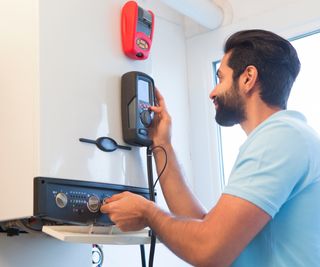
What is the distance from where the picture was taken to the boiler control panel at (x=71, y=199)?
980mm

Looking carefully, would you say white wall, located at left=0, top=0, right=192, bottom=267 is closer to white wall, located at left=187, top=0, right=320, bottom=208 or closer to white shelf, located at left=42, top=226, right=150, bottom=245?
white shelf, located at left=42, top=226, right=150, bottom=245

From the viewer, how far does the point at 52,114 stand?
1038 mm

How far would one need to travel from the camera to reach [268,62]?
128 centimetres

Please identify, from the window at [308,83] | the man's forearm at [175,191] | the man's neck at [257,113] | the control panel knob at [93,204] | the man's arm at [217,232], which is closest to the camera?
the man's arm at [217,232]

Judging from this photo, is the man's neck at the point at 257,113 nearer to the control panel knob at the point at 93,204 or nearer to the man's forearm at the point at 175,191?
the man's forearm at the point at 175,191

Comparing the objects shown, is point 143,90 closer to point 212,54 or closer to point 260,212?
point 260,212

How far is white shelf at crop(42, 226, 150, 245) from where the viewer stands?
3.21ft

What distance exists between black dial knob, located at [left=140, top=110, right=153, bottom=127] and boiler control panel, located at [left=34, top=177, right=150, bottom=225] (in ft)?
0.65

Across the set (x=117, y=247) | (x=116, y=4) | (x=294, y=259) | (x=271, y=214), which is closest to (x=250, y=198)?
(x=271, y=214)

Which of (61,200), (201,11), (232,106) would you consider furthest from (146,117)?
(201,11)

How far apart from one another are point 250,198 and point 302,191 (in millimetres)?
157

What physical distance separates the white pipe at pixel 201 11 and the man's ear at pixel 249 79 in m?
0.73

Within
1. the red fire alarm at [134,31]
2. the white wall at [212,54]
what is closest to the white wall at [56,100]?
the red fire alarm at [134,31]

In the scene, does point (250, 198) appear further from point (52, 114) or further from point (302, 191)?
point (52, 114)
